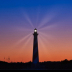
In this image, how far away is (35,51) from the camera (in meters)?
45.0

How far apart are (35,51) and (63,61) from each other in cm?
2876
